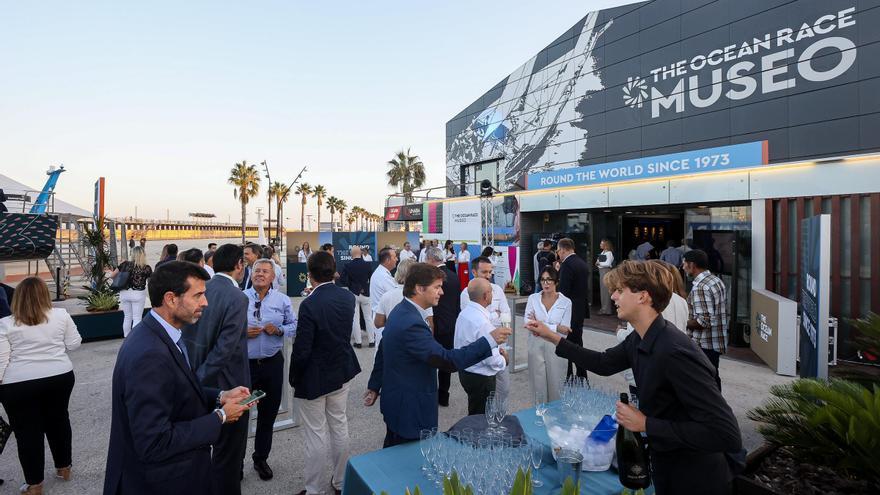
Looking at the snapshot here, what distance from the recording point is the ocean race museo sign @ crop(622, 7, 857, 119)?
10273 mm

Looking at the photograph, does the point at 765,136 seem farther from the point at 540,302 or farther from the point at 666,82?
the point at 540,302

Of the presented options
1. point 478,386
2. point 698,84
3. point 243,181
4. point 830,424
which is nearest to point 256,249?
point 478,386

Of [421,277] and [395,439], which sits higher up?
[421,277]

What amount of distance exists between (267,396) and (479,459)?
2.70 metres

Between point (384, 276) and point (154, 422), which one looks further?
point (384, 276)

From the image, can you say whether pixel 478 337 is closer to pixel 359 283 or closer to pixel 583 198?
pixel 359 283

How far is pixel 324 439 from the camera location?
11.4 feet

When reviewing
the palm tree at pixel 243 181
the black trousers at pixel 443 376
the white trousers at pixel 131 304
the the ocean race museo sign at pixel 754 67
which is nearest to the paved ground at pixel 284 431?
the black trousers at pixel 443 376

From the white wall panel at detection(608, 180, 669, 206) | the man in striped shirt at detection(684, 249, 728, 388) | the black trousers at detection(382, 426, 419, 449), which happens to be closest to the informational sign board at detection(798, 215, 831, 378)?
the man in striped shirt at detection(684, 249, 728, 388)

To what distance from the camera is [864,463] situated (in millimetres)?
2350

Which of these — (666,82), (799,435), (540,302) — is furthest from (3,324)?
(666,82)

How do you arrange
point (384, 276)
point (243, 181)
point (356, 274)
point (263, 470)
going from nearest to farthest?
1. point (263, 470)
2. point (384, 276)
3. point (356, 274)
4. point (243, 181)

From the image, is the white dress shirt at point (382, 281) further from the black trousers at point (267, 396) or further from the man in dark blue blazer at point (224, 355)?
the man in dark blue blazer at point (224, 355)

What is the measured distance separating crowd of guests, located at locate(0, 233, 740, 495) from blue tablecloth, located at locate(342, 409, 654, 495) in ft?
1.10
